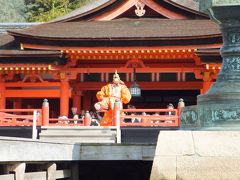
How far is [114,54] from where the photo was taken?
2242 cm

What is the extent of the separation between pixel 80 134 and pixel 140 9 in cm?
859

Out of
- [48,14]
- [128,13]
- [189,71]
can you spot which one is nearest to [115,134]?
[189,71]

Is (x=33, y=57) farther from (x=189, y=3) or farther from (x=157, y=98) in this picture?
(x=189, y=3)

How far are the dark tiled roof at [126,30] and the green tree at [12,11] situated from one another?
176ft

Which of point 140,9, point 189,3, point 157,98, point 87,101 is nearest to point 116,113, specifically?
point 140,9

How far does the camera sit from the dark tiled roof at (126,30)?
22.0 metres

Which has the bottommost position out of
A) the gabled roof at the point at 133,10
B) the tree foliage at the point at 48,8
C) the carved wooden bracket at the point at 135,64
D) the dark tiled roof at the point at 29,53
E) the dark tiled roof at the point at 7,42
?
the carved wooden bracket at the point at 135,64

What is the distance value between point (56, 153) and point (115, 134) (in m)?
5.22

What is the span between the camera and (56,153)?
37.7 ft

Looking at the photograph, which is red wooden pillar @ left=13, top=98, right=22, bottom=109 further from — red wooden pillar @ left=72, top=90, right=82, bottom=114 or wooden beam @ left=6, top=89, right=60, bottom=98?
red wooden pillar @ left=72, top=90, right=82, bottom=114

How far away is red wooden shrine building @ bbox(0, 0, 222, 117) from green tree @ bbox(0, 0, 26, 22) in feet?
176

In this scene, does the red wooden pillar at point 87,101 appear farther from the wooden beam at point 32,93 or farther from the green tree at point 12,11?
the green tree at point 12,11

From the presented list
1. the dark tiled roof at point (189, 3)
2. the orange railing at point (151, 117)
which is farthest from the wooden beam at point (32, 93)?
the dark tiled roof at point (189, 3)

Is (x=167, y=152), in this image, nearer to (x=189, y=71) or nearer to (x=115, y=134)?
(x=115, y=134)
